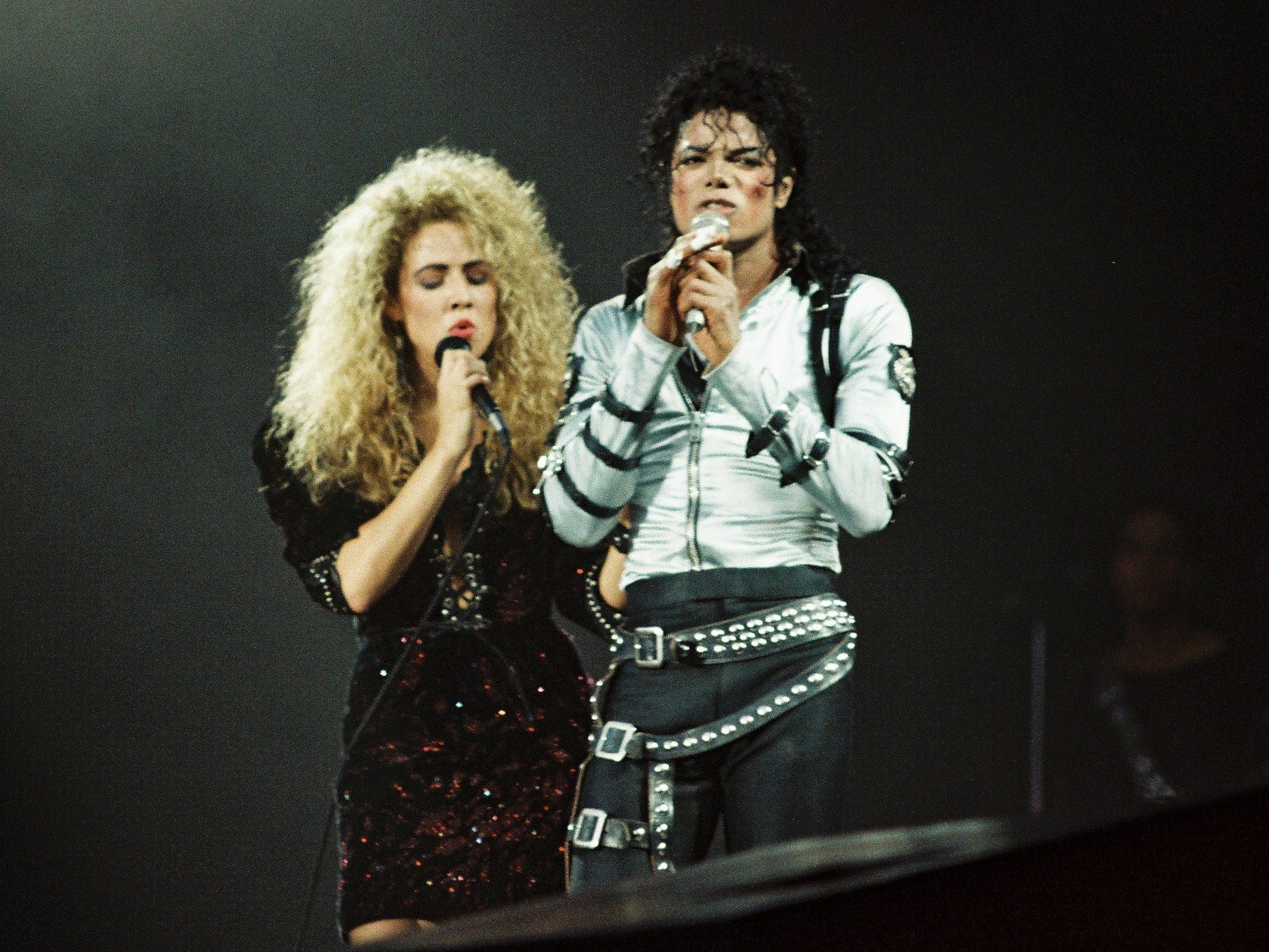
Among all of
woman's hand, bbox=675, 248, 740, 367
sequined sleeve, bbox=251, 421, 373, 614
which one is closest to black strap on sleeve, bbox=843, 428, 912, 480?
woman's hand, bbox=675, 248, 740, 367

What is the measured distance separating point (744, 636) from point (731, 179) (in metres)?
0.76

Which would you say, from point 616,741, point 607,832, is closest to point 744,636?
point 616,741

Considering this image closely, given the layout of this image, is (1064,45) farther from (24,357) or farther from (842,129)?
(24,357)

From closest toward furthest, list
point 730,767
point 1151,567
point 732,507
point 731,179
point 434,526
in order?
point 730,767, point 732,507, point 731,179, point 434,526, point 1151,567

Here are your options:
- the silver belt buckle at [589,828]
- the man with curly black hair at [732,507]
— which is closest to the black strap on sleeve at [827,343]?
the man with curly black hair at [732,507]

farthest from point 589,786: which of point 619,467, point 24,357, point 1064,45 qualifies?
point 1064,45

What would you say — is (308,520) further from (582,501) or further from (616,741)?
(616,741)

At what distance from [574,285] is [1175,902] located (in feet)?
4.53

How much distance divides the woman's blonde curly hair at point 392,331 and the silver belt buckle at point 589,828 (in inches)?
22.3

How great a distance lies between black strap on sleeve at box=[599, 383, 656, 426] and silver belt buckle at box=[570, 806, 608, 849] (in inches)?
23.3

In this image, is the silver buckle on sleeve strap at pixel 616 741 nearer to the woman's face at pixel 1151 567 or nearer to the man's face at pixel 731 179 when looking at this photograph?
the man's face at pixel 731 179

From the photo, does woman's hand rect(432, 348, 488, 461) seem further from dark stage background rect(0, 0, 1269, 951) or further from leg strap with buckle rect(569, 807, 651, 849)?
leg strap with buckle rect(569, 807, 651, 849)

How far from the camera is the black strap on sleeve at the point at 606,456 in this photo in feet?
6.98

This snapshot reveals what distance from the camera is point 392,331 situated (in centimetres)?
251
